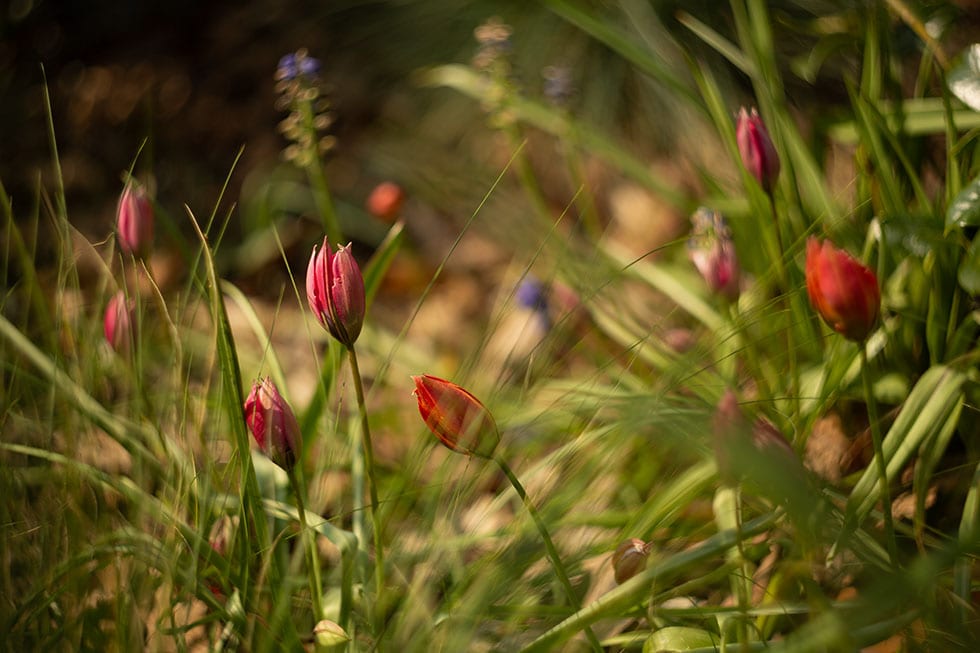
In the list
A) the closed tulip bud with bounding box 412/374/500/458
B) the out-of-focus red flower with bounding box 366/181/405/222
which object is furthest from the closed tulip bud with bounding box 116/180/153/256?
the out-of-focus red flower with bounding box 366/181/405/222

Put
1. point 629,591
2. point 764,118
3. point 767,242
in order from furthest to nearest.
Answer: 1. point 764,118
2. point 767,242
3. point 629,591

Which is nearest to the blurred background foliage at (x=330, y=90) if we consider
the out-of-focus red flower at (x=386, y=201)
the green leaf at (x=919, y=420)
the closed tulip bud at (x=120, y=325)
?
the out-of-focus red flower at (x=386, y=201)

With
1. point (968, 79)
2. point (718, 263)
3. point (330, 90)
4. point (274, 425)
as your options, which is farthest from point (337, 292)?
point (330, 90)

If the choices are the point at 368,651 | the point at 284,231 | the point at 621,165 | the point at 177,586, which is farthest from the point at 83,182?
the point at 368,651

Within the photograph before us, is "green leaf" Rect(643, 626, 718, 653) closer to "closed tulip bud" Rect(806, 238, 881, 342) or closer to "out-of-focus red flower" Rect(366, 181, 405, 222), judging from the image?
"closed tulip bud" Rect(806, 238, 881, 342)

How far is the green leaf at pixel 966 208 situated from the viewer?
0.93 meters

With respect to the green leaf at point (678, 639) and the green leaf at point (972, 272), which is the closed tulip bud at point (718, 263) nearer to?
the green leaf at point (972, 272)

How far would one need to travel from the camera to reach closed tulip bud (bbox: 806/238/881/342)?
2.43ft

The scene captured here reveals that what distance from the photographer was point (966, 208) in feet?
3.06

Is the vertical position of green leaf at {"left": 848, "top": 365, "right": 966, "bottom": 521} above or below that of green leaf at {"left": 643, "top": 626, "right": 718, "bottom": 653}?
above

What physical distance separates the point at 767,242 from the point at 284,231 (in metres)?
1.44

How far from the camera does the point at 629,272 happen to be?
1.45m

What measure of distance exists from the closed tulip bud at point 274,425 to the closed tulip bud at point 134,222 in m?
0.31

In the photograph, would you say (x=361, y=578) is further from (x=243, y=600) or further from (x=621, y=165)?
(x=621, y=165)
